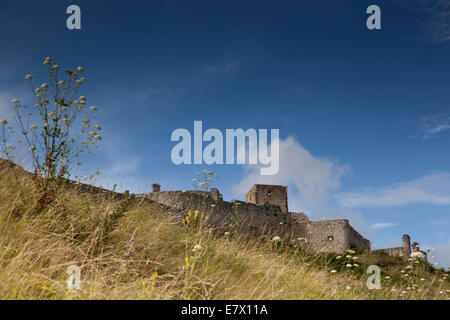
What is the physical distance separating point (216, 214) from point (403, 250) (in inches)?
622

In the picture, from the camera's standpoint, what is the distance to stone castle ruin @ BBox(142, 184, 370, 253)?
627 inches

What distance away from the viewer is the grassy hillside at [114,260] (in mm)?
2941

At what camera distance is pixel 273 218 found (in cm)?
2134

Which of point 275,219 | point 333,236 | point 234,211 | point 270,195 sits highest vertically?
point 270,195

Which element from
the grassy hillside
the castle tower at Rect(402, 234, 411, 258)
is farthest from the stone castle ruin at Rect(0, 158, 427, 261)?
the grassy hillside

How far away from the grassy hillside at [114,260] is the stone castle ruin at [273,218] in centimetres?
1109

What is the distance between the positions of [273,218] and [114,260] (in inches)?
731

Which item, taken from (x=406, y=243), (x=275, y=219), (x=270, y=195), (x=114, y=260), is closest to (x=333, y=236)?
(x=275, y=219)

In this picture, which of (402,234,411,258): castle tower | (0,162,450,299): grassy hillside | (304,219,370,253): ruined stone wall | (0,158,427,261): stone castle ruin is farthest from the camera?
(402,234,411,258): castle tower

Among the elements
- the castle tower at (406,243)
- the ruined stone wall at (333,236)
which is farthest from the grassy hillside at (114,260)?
the castle tower at (406,243)

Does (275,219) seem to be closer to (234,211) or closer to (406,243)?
(234,211)

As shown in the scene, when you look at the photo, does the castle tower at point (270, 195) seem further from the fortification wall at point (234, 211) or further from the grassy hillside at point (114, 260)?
the grassy hillside at point (114, 260)

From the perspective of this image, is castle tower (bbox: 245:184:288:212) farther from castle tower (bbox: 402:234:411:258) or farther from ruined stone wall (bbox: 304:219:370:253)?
castle tower (bbox: 402:234:411:258)
